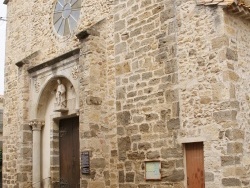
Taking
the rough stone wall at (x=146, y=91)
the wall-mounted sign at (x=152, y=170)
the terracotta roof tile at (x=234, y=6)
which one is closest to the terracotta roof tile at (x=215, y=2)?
the terracotta roof tile at (x=234, y=6)

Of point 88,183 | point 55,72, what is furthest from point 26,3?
point 88,183

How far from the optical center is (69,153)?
9.55m

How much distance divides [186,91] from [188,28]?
104 centimetres

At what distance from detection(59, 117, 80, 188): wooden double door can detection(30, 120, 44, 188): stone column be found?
24.0 inches

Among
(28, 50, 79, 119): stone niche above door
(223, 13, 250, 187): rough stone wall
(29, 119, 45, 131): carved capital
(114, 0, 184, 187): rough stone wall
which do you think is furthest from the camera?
(29, 119, 45, 131): carved capital

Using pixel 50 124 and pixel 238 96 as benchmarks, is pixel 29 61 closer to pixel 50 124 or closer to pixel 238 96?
pixel 50 124

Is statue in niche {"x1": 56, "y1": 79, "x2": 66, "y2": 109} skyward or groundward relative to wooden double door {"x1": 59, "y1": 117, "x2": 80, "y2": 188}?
skyward

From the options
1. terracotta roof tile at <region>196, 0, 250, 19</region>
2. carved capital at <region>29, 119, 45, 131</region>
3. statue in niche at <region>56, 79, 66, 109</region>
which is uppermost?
terracotta roof tile at <region>196, 0, 250, 19</region>

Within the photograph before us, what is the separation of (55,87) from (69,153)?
1697 millimetres

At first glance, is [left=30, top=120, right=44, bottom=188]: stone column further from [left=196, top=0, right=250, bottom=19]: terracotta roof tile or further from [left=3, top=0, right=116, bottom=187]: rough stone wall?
[left=196, top=0, right=250, bottom=19]: terracotta roof tile

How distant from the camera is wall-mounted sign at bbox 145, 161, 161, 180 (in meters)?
7.07

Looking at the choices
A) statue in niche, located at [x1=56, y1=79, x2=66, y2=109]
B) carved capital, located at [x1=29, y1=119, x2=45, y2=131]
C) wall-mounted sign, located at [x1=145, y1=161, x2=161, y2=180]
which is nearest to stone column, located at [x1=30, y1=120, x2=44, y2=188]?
carved capital, located at [x1=29, y1=119, x2=45, y2=131]

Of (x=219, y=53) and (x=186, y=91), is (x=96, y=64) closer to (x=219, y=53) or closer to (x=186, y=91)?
(x=186, y=91)

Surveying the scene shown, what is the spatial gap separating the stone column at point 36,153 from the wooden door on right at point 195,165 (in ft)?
15.2
